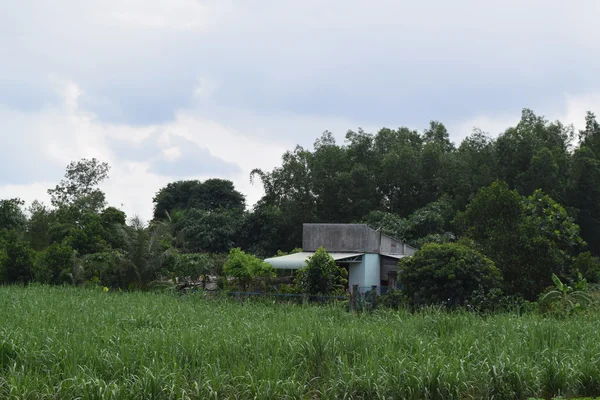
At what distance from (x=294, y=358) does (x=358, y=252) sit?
46.0 ft

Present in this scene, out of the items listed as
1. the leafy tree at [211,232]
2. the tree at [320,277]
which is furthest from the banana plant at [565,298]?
the leafy tree at [211,232]

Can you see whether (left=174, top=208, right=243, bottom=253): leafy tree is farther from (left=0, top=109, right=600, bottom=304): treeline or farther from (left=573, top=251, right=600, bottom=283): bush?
(left=573, top=251, right=600, bottom=283): bush

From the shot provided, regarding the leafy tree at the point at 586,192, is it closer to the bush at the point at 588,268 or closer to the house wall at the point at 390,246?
the bush at the point at 588,268

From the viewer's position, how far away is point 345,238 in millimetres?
21047

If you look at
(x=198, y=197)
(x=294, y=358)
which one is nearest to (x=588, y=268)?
(x=294, y=358)

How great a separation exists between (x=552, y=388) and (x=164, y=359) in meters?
3.89

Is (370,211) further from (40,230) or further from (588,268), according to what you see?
(40,230)

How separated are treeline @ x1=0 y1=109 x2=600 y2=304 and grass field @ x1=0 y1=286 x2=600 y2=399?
6793 millimetres

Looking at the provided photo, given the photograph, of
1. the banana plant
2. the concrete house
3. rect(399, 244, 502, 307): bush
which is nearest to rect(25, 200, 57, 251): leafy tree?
the concrete house

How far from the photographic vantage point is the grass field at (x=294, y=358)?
5703 mm

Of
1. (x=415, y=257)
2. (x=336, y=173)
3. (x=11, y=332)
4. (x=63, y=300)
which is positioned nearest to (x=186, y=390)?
(x=11, y=332)

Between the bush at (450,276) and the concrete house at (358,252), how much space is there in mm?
6373

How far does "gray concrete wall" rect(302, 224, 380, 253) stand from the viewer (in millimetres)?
20656

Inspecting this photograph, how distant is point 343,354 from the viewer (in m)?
7.03
